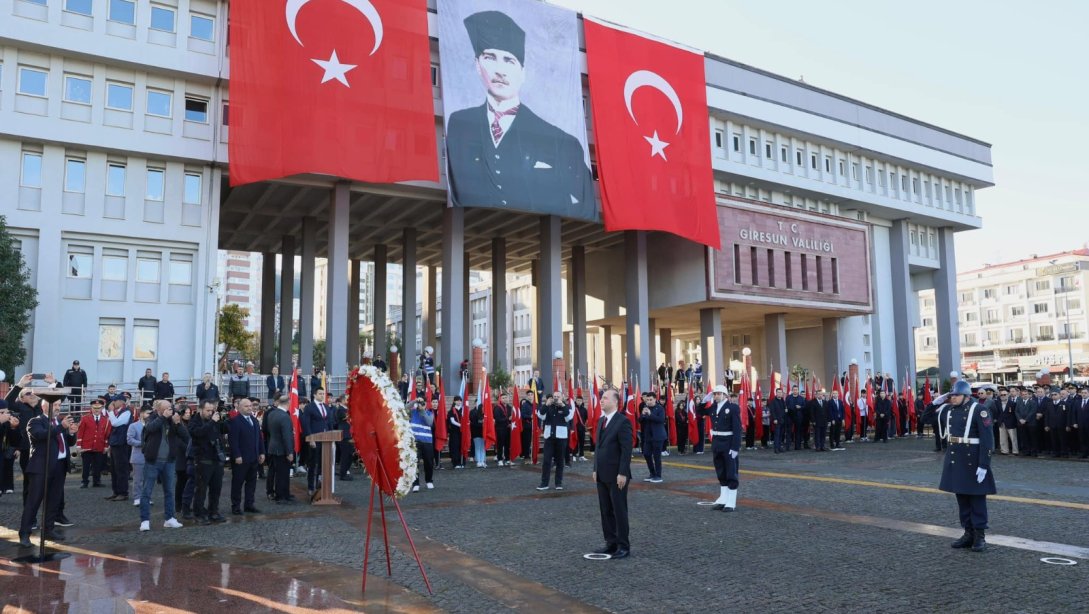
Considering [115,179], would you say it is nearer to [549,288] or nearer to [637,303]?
[549,288]

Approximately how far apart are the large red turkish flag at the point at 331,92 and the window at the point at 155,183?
13.9ft

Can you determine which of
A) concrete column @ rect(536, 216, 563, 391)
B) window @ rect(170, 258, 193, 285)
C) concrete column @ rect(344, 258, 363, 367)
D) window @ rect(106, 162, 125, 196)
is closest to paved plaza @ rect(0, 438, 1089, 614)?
window @ rect(170, 258, 193, 285)

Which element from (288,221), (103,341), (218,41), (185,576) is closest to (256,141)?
(218,41)

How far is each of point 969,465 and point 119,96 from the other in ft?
98.4

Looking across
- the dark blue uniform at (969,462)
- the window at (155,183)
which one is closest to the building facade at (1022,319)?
the window at (155,183)

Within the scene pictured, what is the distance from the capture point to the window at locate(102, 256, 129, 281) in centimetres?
2886

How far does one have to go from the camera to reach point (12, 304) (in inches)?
972

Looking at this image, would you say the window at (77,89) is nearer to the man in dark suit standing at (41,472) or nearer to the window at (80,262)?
the window at (80,262)

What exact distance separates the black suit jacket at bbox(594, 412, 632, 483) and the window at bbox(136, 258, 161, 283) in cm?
2525

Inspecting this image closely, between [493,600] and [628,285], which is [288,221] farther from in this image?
[493,600]

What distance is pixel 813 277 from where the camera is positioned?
140 ft

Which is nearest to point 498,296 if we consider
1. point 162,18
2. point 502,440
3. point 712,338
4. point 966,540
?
point 712,338

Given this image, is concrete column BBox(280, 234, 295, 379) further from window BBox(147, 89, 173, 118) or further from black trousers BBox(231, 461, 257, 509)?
black trousers BBox(231, 461, 257, 509)

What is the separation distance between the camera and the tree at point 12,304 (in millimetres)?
24328
